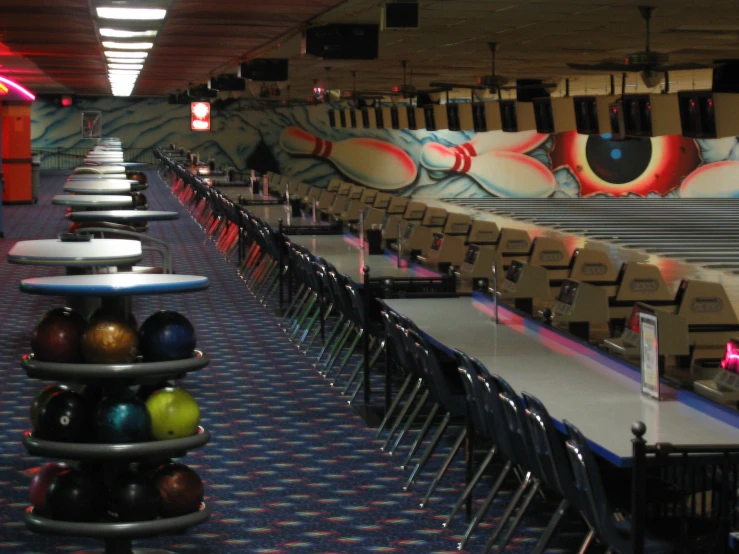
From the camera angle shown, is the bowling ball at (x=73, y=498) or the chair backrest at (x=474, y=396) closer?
the bowling ball at (x=73, y=498)

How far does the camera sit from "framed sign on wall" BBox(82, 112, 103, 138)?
34688mm

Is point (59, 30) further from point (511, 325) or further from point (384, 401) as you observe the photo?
point (511, 325)

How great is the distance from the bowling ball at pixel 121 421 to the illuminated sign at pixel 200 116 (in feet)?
86.1

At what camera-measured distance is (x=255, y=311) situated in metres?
10.7

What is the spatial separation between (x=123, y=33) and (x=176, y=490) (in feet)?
20.0

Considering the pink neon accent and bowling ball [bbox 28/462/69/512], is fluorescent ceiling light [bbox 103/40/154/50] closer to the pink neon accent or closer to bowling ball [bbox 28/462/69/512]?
bowling ball [bbox 28/462/69/512]

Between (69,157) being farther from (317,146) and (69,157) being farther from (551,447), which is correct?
(551,447)

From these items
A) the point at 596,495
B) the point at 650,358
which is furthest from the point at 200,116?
the point at 596,495

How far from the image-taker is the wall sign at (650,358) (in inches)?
176

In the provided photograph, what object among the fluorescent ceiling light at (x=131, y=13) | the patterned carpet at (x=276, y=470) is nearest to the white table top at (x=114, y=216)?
the patterned carpet at (x=276, y=470)

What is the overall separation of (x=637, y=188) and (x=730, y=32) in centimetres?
1848

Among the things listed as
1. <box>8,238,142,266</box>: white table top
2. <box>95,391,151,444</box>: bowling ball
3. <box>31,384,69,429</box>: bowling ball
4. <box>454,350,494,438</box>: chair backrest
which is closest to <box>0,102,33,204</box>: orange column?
<box>8,238,142,266</box>: white table top

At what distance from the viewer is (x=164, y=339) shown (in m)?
3.92

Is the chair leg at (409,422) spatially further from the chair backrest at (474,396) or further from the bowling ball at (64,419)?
the bowling ball at (64,419)
